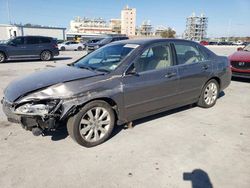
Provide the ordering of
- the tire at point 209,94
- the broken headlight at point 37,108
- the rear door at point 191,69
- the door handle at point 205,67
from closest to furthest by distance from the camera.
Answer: the broken headlight at point 37,108, the rear door at point 191,69, the door handle at point 205,67, the tire at point 209,94

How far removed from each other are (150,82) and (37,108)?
6.31ft

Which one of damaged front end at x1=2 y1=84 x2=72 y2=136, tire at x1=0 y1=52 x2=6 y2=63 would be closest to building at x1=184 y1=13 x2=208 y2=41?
tire at x1=0 y1=52 x2=6 y2=63

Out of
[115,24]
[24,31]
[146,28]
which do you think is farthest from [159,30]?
[24,31]

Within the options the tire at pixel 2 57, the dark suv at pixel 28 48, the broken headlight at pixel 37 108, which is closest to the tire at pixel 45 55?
the dark suv at pixel 28 48

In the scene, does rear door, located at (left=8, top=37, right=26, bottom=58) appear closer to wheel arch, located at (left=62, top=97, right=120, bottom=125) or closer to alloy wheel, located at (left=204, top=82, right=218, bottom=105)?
alloy wheel, located at (left=204, top=82, right=218, bottom=105)

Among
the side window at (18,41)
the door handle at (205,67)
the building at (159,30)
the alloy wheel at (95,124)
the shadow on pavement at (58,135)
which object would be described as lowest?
the shadow on pavement at (58,135)

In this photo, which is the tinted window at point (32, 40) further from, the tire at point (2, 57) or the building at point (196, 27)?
the building at point (196, 27)

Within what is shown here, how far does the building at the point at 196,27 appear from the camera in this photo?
13062 cm

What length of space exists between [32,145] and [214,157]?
9.04 ft

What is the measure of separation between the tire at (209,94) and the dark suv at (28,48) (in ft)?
44.3

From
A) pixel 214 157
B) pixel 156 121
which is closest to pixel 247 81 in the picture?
pixel 156 121

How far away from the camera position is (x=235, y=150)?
3.65 meters

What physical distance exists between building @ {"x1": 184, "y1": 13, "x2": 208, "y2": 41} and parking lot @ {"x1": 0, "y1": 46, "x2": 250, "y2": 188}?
133 metres

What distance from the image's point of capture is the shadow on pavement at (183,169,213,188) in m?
2.82
